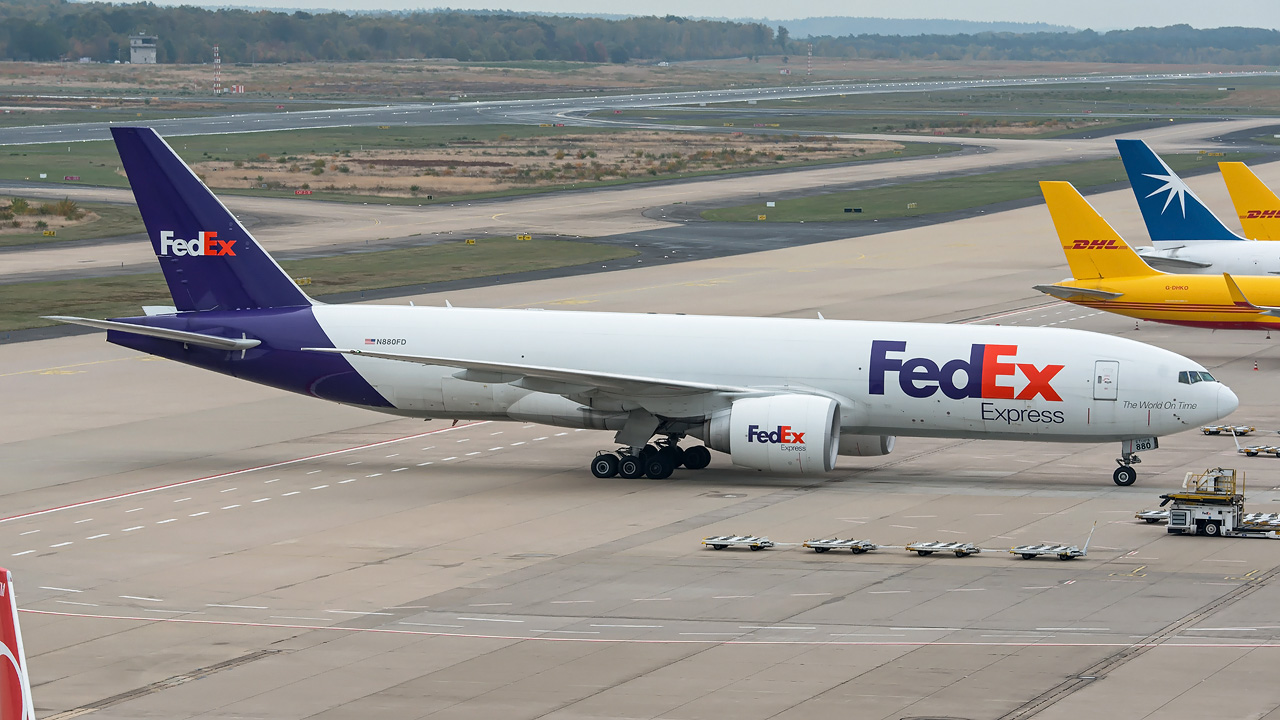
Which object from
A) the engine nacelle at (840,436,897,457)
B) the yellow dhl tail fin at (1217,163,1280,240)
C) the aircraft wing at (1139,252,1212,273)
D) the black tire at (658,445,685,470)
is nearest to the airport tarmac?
the black tire at (658,445,685,470)

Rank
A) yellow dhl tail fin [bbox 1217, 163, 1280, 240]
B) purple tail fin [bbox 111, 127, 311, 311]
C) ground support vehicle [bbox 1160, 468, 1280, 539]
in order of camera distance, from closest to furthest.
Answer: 1. ground support vehicle [bbox 1160, 468, 1280, 539]
2. purple tail fin [bbox 111, 127, 311, 311]
3. yellow dhl tail fin [bbox 1217, 163, 1280, 240]

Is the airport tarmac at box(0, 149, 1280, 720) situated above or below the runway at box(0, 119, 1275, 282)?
below

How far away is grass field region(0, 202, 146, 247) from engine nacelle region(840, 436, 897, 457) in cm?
6080

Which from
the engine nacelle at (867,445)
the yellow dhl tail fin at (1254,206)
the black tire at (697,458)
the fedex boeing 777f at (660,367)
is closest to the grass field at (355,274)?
the fedex boeing 777f at (660,367)

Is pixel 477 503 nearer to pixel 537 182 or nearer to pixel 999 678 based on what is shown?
pixel 999 678

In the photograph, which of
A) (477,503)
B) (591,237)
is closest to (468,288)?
(591,237)

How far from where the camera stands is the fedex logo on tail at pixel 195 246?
43.4m

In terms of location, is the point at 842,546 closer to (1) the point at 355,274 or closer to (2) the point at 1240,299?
(2) the point at 1240,299

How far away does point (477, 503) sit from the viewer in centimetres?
3769

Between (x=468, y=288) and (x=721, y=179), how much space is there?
58273mm

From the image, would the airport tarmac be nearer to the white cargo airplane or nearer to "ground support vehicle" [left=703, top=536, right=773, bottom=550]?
"ground support vehicle" [left=703, top=536, right=773, bottom=550]

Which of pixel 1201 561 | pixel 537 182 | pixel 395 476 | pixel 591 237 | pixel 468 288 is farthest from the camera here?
pixel 537 182

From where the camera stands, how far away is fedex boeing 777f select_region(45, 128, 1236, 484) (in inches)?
1505

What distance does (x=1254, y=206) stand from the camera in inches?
2844
